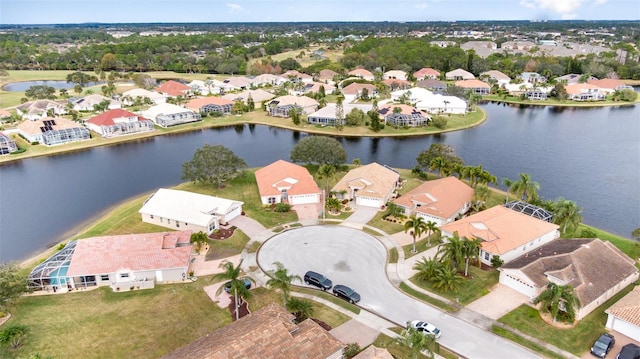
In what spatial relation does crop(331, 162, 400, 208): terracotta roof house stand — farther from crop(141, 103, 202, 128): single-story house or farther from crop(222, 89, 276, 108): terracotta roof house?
crop(222, 89, 276, 108): terracotta roof house

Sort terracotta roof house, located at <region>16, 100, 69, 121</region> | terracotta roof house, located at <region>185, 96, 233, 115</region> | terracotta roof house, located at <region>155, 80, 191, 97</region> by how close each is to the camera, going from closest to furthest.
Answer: terracotta roof house, located at <region>16, 100, 69, 121</region>
terracotta roof house, located at <region>185, 96, 233, 115</region>
terracotta roof house, located at <region>155, 80, 191, 97</region>

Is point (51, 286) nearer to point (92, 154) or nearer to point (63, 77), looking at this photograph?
point (92, 154)

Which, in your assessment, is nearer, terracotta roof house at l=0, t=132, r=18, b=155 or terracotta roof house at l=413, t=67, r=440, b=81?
terracotta roof house at l=0, t=132, r=18, b=155

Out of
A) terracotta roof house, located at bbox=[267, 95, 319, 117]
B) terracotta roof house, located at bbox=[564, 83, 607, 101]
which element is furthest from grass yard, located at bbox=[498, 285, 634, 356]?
terracotta roof house, located at bbox=[564, 83, 607, 101]

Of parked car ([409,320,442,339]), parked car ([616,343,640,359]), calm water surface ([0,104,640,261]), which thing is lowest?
calm water surface ([0,104,640,261])

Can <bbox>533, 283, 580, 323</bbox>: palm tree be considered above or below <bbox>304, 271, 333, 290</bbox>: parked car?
above

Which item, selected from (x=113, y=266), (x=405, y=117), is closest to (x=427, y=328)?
(x=113, y=266)

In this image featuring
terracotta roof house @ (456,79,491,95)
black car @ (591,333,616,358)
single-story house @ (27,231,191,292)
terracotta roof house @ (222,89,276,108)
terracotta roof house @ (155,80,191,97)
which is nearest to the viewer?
black car @ (591,333,616,358)

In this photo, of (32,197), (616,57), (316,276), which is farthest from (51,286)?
(616,57)
